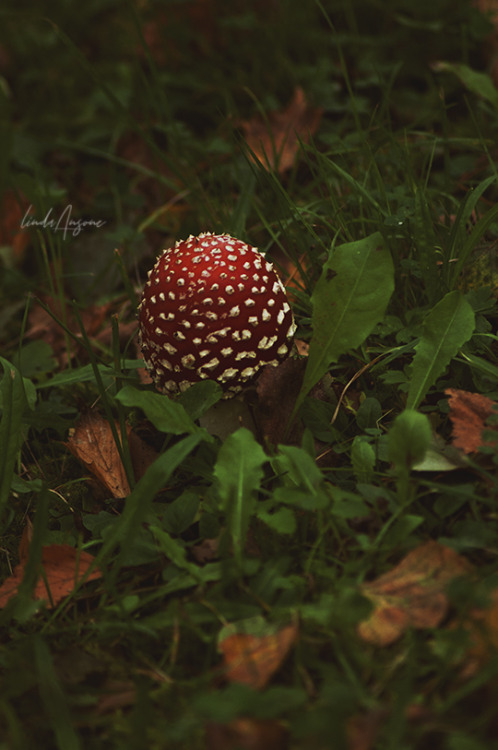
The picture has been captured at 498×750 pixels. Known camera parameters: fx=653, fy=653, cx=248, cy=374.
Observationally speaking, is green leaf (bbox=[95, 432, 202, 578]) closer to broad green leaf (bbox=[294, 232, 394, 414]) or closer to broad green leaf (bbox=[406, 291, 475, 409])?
broad green leaf (bbox=[294, 232, 394, 414])

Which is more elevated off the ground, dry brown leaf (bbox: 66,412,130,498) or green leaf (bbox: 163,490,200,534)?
green leaf (bbox: 163,490,200,534)

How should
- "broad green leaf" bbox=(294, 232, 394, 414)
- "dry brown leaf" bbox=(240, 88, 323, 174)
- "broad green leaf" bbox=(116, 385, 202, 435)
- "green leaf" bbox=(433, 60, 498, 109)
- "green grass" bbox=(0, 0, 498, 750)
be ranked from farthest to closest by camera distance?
"dry brown leaf" bbox=(240, 88, 323, 174), "green leaf" bbox=(433, 60, 498, 109), "broad green leaf" bbox=(294, 232, 394, 414), "broad green leaf" bbox=(116, 385, 202, 435), "green grass" bbox=(0, 0, 498, 750)

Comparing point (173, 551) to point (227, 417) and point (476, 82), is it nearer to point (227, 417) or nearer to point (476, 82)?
point (227, 417)

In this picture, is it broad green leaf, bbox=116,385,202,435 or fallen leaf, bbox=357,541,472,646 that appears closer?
fallen leaf, bbox=357,541,472,646

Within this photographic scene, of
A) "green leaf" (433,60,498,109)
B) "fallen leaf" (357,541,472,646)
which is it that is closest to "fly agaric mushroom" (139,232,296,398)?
"fallen leaf" (357,541,472,646)

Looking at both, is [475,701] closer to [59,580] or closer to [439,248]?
[59,580]

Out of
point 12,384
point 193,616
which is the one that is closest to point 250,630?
point 193,616
